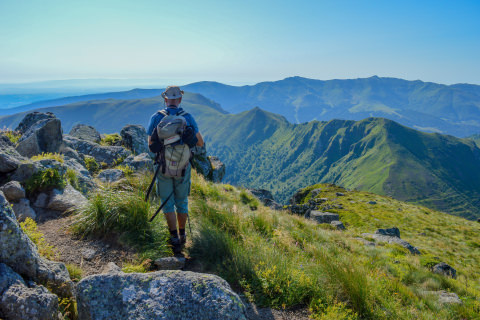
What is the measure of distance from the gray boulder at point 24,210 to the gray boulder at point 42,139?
23.7ft

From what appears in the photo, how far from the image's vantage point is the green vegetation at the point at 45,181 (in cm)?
697

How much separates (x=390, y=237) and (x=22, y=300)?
25.0 meters

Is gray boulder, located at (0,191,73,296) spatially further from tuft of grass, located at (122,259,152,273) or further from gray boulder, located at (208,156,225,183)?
gray boulder, located at (208,156,225,183)

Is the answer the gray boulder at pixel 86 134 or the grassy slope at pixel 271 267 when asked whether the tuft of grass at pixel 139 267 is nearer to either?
the grassy slope at pixel 271 267

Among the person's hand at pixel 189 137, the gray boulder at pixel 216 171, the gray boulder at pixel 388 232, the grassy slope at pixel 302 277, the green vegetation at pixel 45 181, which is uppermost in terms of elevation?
the person's hand at pixel 189 137

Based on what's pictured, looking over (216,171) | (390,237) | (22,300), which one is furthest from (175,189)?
(390,237)

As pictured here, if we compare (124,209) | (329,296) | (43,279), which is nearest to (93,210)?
(124,209)

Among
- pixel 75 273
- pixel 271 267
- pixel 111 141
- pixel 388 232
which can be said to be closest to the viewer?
pixel 75 273

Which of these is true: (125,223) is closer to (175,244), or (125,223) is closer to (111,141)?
(175,244)

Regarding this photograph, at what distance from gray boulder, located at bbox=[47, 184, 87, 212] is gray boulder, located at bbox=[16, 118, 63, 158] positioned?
6660mm

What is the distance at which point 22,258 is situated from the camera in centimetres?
346

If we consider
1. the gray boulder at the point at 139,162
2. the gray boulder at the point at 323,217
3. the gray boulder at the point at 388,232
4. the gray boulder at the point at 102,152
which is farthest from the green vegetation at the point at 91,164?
the gray boulder at the point at 323,217

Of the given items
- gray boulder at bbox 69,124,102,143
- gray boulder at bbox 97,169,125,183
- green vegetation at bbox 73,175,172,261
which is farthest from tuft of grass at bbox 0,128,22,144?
green vegetation at bbox 73,175,172,261

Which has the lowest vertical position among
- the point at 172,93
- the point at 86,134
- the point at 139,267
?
the point at 139,267
